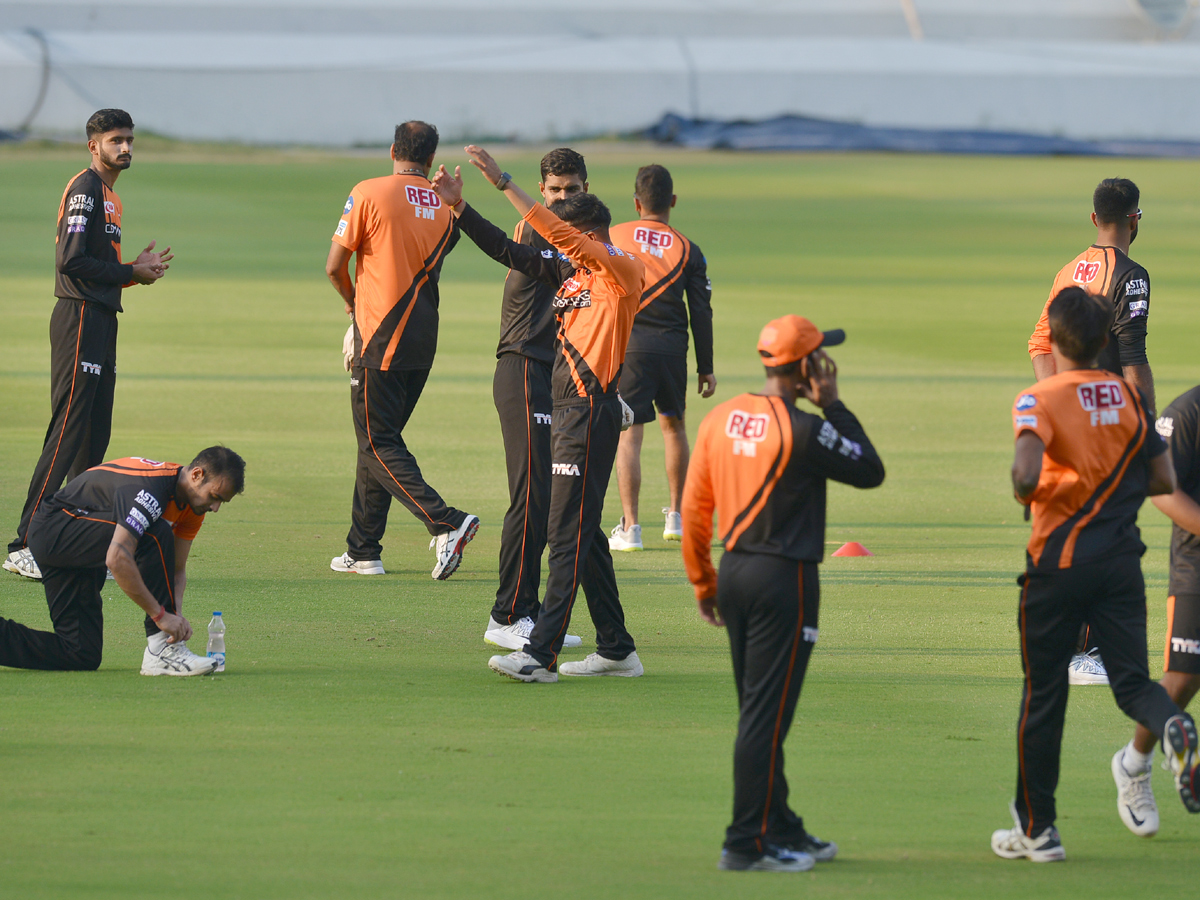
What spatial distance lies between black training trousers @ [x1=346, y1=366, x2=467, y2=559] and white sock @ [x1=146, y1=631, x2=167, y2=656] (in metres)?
2.20

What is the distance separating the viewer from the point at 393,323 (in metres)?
8.80

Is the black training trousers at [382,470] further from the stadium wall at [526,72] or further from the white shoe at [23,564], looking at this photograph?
the stadium wall at [526,72]

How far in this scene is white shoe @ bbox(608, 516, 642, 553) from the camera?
9.98 m

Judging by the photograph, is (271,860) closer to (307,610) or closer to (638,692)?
(638,692)

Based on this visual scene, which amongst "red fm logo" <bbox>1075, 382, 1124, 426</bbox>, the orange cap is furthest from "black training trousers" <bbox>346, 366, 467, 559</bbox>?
"red fm logo" <bbox>1075, 382, 1124, 426</bbox>

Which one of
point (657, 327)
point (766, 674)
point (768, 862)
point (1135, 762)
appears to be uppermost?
point (657, 327)

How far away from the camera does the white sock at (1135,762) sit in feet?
17.4

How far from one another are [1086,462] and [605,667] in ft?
8.84

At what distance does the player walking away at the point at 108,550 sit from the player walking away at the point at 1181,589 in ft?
11.7

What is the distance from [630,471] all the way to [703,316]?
1.06 meters

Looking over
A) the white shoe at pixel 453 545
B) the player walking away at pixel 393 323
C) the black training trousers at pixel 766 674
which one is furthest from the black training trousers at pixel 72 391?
the black training trousers at pixel 766 674

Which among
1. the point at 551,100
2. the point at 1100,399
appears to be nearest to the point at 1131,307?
the point at 1100,399

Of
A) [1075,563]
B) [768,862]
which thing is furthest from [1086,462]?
[768,862]

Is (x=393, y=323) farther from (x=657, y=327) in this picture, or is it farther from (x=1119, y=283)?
(x=1119, y=283)
